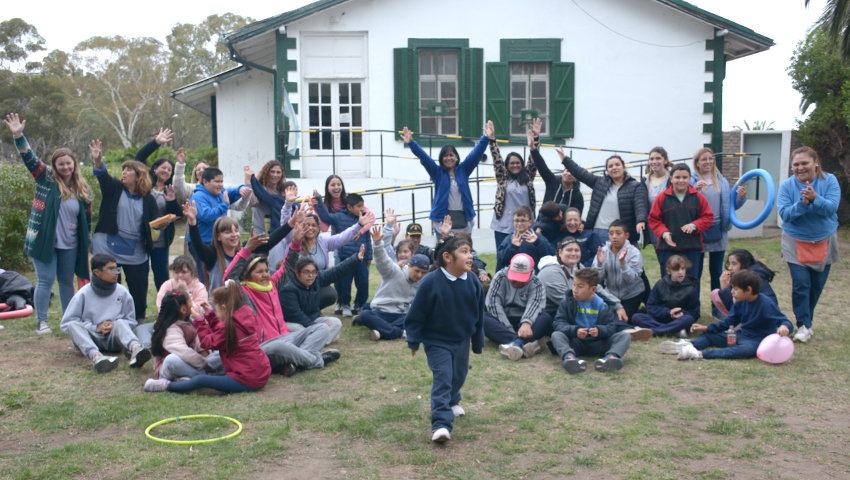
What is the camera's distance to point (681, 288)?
647 centimetres

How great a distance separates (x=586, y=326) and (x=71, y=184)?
197 inches

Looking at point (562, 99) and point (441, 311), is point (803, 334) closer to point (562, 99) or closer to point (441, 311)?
point (441, 311)

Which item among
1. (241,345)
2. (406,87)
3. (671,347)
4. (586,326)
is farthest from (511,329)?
(406,87)

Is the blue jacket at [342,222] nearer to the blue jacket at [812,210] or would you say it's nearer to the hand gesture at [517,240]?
the hand gesture at [517,240]

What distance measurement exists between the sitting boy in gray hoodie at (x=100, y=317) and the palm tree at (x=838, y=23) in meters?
12.0

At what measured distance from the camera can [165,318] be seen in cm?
510

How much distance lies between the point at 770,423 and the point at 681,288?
95.5 inches

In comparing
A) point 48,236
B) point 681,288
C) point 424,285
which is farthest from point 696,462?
point 48,236

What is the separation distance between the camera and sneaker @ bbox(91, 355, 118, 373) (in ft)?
17.4

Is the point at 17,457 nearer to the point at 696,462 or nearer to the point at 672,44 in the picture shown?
the point at 696,462

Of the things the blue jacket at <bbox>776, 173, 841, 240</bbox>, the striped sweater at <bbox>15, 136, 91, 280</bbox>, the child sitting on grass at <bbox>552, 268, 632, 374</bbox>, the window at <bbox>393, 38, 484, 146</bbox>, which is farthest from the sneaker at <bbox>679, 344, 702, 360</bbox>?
the window at <bbox>393, 38, 484, 146</bbox>

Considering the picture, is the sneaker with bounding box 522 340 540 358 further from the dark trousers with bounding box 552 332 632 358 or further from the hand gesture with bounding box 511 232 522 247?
the hand gesture with bounding box 511 232 522 247

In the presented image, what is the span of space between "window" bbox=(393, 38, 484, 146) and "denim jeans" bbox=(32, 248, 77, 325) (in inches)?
302

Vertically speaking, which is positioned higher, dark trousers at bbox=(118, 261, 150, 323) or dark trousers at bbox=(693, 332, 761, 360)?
dark trousers at bbox=(118, 261, 150, 323)
